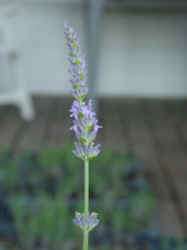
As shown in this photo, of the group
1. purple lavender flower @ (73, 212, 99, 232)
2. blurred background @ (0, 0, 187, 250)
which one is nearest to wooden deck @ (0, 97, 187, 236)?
blurred background @ (0, 0, 187, 250)

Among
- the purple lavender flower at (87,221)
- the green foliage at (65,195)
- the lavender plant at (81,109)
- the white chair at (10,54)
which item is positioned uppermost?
the white chair at (10,54)

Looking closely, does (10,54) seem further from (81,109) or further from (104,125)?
(81,109)

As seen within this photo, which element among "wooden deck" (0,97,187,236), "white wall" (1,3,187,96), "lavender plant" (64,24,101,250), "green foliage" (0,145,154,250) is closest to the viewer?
"lavender plant" (64,24,101,250)

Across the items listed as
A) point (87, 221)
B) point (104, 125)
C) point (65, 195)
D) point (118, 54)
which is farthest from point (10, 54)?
point (87, 221)

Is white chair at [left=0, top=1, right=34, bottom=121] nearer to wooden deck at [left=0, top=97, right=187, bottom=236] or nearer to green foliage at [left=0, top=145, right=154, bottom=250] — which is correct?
wooden deck at [left=0, top=97, right=187, bottom=236]

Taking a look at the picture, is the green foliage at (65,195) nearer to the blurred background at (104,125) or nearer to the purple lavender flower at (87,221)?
the blurred background at (104,125)

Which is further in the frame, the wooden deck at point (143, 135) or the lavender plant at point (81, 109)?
the wooden deck at point (143, 135)

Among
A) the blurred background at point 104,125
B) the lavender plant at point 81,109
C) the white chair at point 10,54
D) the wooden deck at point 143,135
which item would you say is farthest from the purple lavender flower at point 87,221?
the white chair at point 10,54

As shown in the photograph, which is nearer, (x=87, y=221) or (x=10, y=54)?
(x=87, y=221)

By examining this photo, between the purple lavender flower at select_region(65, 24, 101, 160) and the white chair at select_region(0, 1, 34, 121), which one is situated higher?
the white chair at select_region(0, 1, 34, 121)
